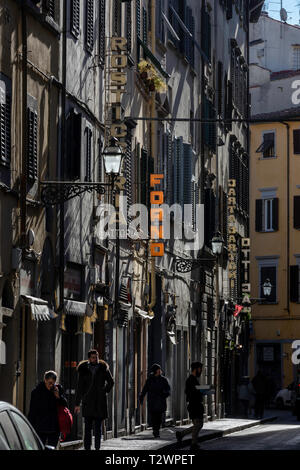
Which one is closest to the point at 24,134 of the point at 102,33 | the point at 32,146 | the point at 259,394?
the point at 32,146

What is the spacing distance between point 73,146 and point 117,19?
5766 millimetres

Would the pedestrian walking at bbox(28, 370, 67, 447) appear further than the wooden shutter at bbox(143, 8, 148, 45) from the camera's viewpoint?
No

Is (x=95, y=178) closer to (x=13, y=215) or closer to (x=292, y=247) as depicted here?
(x=13, y=215)

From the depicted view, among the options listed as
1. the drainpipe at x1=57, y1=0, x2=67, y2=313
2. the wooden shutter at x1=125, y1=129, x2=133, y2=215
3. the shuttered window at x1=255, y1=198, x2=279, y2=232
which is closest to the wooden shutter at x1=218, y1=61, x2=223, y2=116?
the wooden shutter at x1=125, y1=129, x2=133, y2=215

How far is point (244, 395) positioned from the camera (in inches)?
1948

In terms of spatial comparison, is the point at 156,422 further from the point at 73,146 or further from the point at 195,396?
the point at 73,146

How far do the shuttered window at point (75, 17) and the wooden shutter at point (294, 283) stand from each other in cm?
4564

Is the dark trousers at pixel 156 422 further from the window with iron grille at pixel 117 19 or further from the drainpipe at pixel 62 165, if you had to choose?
the window with iron grille at pixel 117 19

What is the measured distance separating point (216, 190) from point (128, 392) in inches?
695

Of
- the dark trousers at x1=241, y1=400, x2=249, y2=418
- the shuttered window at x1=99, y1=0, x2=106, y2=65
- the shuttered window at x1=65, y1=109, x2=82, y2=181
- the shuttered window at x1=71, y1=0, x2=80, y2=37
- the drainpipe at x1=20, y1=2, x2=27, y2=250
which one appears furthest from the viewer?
the dark trousers at x1=241, y1=400, x2=249, y2=418

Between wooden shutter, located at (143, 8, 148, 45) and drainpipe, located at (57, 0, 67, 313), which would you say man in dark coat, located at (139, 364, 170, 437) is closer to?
drainpipe, located at (57, 0, 67, 313)

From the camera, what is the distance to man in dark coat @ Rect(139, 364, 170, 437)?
95.5ft

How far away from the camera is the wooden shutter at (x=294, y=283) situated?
69.2 metres

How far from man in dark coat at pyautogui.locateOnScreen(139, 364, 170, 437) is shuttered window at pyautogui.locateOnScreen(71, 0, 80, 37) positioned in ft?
27.0
